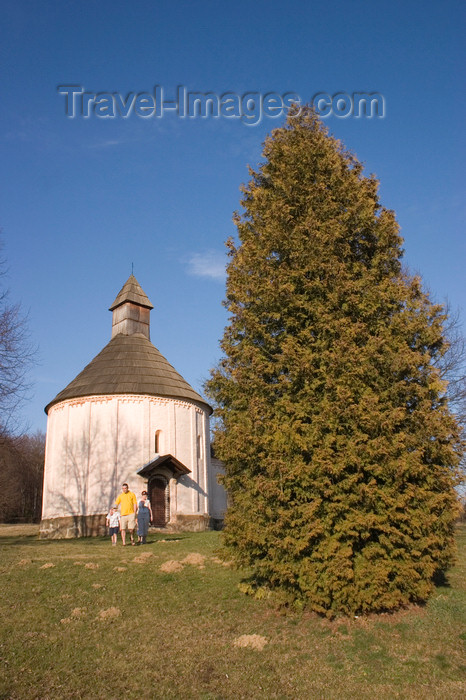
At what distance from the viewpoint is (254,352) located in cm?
960

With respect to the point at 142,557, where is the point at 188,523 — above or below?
below

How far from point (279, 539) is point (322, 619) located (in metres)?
1.39

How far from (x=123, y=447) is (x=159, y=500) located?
10.3 ft

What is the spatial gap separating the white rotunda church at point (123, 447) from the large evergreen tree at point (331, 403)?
51.7 ft

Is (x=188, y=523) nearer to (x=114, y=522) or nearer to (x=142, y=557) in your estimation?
(x=114, y=522)

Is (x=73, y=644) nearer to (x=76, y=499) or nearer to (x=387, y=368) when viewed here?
(x=387, y=368)

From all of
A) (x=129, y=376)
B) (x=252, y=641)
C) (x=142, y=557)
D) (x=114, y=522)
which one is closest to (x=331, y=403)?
(x=252, y=641)

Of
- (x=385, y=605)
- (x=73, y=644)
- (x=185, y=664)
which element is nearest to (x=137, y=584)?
(x=73, y=644)

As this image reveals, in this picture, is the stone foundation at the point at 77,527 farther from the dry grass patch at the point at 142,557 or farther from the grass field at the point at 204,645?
the grass field at the point at 204,645

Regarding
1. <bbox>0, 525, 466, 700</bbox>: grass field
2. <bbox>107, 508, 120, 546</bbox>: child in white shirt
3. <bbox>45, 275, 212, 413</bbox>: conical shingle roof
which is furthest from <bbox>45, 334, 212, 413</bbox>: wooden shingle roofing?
<bbox>0, 525, 466, 700</bbox>: grass field

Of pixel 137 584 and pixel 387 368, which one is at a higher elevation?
pixel 387 368

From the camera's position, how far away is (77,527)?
23.6 metres

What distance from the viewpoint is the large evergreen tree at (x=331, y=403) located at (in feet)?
26.0

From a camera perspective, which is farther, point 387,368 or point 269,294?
point 269,294
